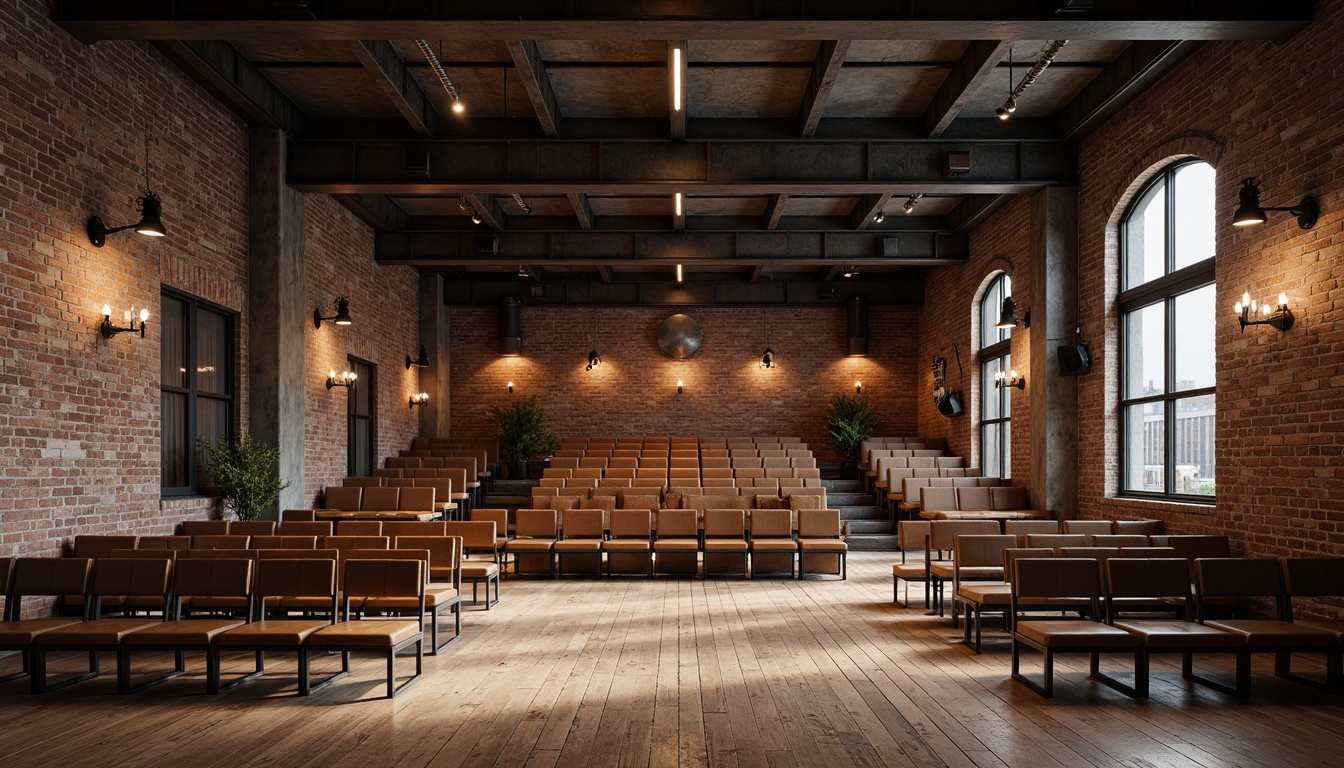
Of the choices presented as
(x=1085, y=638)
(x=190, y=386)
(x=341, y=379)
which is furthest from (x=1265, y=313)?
(x=341, y=379)

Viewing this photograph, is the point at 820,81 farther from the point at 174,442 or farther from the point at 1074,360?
the point at 174,442

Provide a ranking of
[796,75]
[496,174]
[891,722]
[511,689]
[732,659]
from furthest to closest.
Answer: [496,174]
[796,75]
[732,659]
[511,689]
[891,722]

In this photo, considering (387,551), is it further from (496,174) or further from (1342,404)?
(1342,404)

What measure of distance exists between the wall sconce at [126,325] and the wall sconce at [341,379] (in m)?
4.50

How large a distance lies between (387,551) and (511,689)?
5.74 ft

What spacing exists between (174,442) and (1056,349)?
10.2m

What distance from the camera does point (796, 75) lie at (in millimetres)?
9750

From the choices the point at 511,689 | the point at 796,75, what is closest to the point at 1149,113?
the point at 796,75

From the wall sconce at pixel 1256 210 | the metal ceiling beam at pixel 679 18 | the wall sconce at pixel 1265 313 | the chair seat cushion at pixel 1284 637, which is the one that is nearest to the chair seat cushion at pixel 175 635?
the metal ceiling beam at pixel 679 18

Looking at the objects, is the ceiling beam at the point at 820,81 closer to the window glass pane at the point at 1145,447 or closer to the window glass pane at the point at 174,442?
the window glass pane at the point at 1145,447

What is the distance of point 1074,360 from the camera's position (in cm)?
1108

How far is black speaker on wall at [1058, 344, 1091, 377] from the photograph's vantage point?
434 inches

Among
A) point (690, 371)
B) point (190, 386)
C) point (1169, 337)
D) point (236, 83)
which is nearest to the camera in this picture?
point (236, 83)

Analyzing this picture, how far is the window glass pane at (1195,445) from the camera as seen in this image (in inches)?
355
